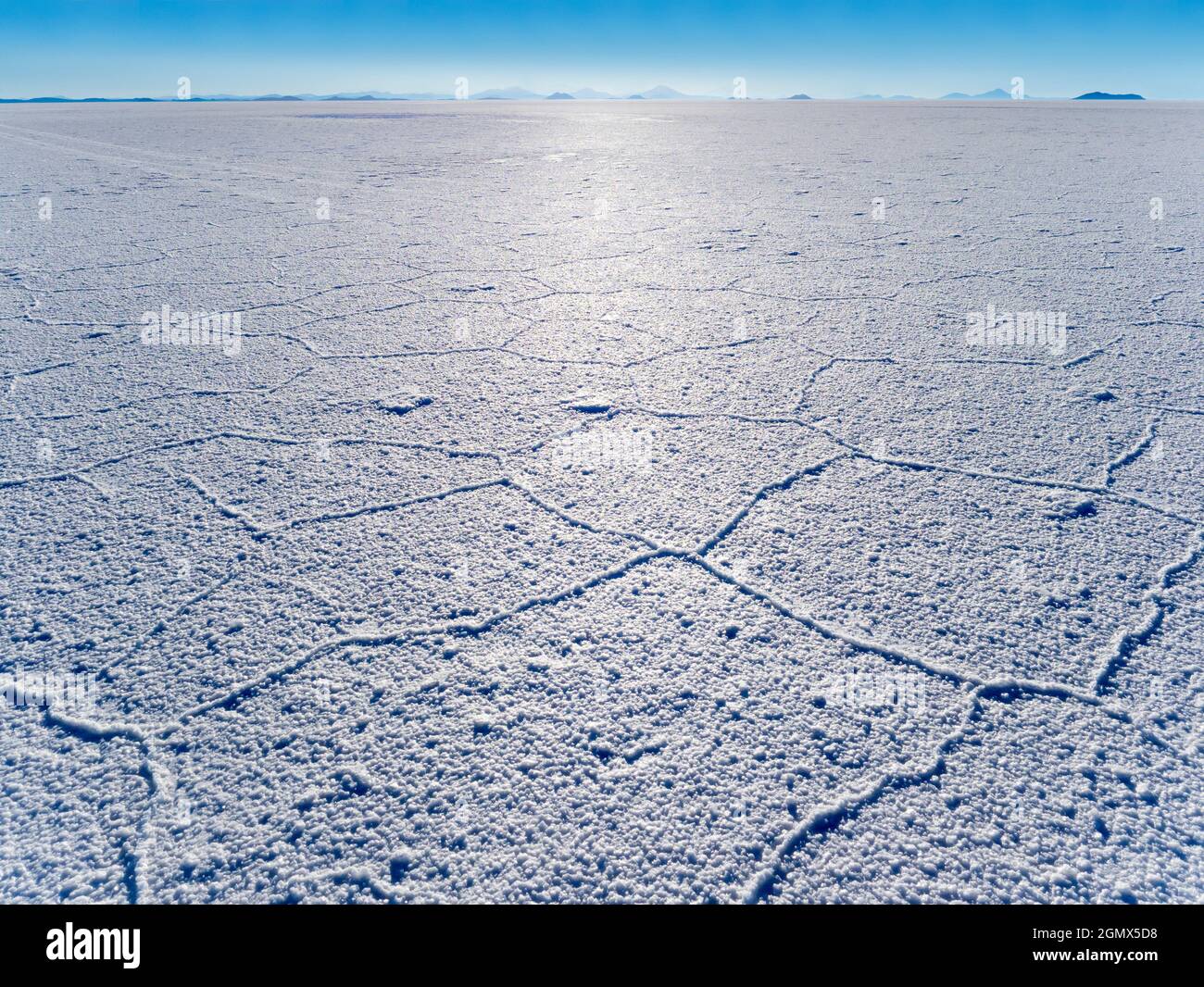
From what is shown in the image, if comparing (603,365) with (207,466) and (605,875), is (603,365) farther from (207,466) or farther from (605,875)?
(605,875)

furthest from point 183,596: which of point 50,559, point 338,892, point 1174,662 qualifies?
point 1174,662

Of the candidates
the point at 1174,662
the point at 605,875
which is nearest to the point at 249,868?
the point at 605,875

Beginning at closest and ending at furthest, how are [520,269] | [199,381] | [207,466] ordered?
[207,466], [199,381], [520,269]

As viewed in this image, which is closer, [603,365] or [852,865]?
[852,865]

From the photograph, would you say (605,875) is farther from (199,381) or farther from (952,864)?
(199,381)
